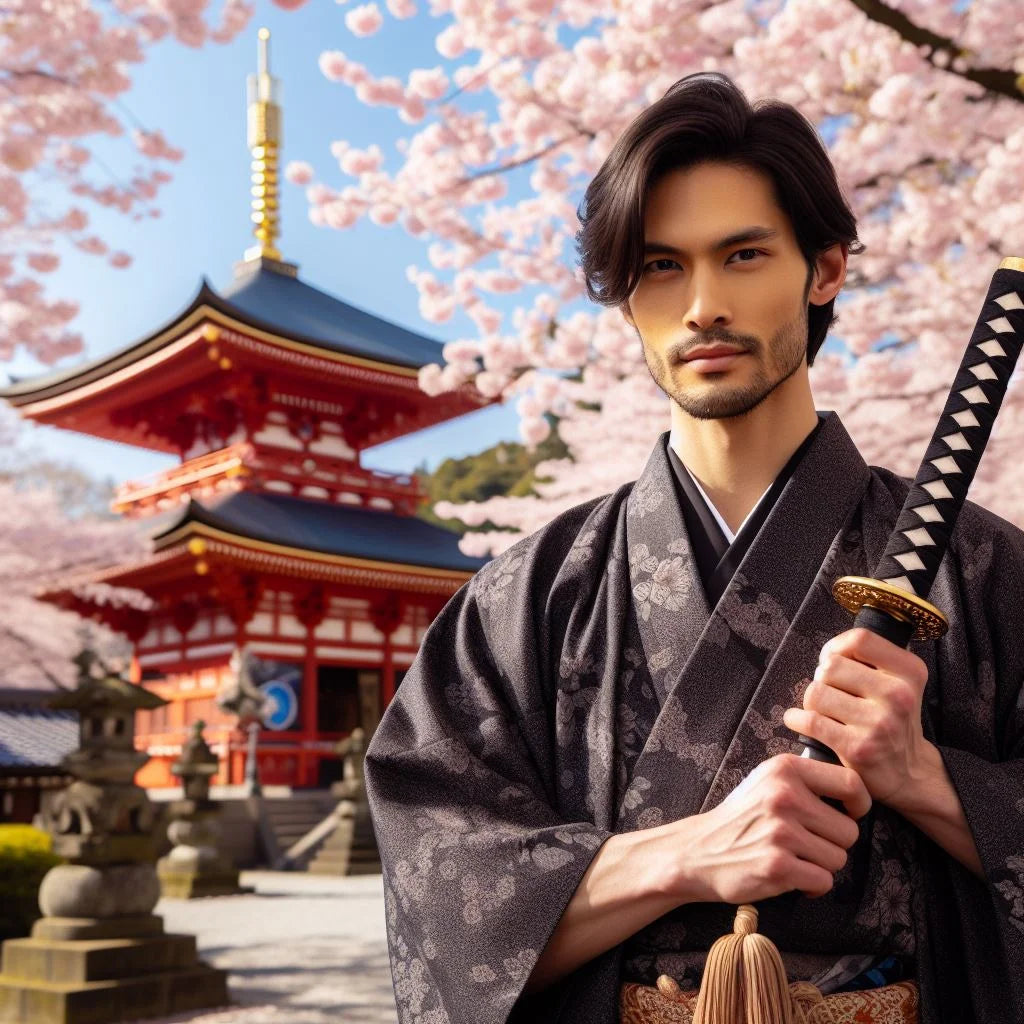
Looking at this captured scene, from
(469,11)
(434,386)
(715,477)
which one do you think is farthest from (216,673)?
(715,477)

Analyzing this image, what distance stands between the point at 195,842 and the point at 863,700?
13.0 m

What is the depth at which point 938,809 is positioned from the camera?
60.6 inches

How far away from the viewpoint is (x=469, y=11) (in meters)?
9.27

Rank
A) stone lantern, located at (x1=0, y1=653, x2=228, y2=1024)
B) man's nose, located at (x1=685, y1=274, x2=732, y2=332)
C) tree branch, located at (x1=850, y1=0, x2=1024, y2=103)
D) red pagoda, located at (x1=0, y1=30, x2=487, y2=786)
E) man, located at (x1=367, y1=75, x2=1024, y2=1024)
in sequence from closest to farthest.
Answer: man, located at (x1=367, y1=75, x2=1024, y2=1024), man's nose, located at (x1=685, y1=274, x2=732, y2=332), tree branch, located at (x1=850, y1=0, x2=1024, y2=103), stone lantern, located at (x1=0, y1=653, x2=228, y2=1024), red pagoda, located at (x1=0, y1=30, x2=487, y2=786)

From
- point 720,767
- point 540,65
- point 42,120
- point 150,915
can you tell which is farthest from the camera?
point 42,120

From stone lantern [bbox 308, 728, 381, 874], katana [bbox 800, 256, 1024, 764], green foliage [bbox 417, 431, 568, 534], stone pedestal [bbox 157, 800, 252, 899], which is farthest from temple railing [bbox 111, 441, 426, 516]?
katana [bbox 800, 256, 1024, 764]

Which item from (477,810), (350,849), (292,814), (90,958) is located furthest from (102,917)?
(292,814)

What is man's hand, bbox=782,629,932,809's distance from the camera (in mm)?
1448

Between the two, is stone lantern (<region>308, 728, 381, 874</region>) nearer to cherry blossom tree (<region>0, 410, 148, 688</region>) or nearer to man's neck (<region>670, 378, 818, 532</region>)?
cherry blossom tree (<region>0, 410, 148, 688</region>)

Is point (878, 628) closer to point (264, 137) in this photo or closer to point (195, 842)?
point (195, 842)

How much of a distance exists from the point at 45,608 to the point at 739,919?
21.8m

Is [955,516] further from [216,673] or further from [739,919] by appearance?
[216,673]

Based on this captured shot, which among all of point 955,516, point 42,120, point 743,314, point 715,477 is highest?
point 42,120

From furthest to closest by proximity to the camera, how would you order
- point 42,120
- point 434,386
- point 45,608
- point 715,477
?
1. point 45,608
2. point 434,386
3. point 42,120
4. point 715,477
